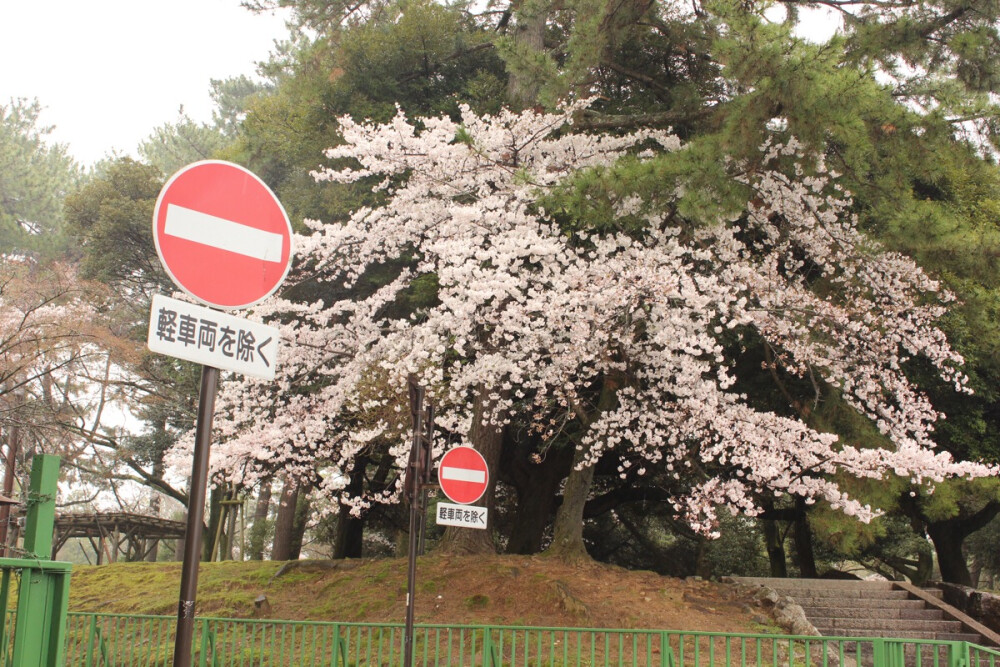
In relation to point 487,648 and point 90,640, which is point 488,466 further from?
point 90,640

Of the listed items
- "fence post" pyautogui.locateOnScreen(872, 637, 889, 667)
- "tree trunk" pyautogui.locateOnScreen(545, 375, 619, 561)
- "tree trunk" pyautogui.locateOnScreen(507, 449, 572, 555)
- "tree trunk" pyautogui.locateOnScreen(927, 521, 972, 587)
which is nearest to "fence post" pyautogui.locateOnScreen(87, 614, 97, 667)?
"tree trunk" pyautogui.locateOnScreen(545, 375, 619, 561)

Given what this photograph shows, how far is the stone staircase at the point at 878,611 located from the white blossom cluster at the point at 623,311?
5.75ft

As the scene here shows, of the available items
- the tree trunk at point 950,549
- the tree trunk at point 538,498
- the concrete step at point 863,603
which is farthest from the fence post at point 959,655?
the tree trunk at point 950,549

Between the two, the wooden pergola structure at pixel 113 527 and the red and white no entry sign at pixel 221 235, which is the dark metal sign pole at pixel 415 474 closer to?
the red and white no entry sign at pixel 221 235

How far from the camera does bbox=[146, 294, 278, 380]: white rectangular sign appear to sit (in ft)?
7.62

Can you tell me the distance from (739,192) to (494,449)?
20.7 feet

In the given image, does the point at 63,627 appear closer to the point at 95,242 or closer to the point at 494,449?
the point at 494,449

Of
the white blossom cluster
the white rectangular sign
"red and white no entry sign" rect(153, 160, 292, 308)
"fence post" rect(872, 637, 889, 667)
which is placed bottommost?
"fence post" rect(872, 637, 889, 667)

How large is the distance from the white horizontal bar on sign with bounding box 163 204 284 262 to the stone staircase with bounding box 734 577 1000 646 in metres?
10.7

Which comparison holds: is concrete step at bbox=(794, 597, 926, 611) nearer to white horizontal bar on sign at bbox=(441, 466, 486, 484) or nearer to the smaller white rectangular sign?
white horizontal bar on sign at bbox=(441, 466, 486, 484)

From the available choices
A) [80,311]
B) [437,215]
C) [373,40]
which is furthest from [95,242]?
[437,215]

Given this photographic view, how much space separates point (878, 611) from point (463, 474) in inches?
343

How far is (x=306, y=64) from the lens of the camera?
1606 cm

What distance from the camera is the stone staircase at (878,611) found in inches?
447
